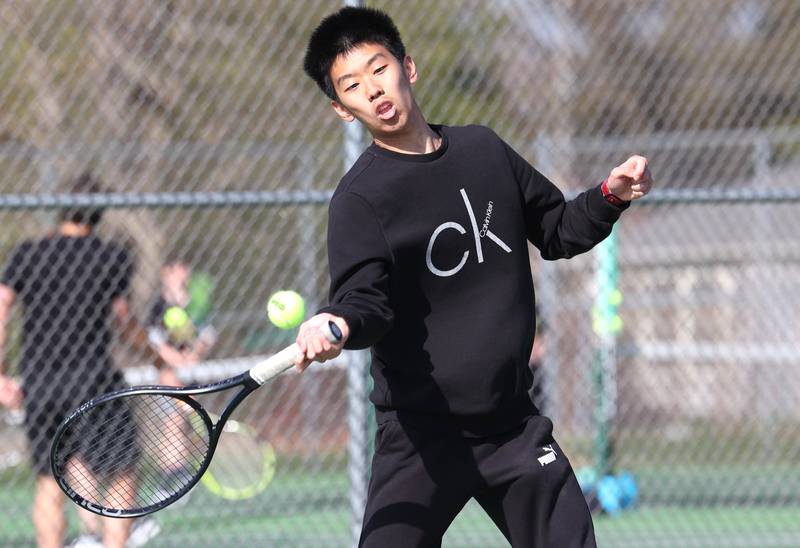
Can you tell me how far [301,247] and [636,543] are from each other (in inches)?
103

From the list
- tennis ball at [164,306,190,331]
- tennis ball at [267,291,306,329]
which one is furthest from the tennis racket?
tennis ball at [164,306,190,331]

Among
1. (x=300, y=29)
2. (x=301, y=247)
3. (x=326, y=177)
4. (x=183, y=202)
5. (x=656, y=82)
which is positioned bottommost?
(x=301, y=247)

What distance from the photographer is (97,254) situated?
5324mm

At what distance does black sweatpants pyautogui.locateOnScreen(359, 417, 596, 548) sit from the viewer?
9.81ft

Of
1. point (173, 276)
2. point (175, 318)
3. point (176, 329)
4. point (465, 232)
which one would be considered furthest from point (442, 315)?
point (173, 276)

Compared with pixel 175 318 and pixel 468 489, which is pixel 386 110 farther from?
pixel 175 318

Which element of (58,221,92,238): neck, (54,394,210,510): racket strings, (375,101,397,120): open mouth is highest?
(375,101,397,120): open mouth

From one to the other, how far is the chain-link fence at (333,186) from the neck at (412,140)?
4.97 ft

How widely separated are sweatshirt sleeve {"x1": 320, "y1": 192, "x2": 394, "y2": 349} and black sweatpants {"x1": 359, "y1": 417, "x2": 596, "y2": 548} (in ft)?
1.29

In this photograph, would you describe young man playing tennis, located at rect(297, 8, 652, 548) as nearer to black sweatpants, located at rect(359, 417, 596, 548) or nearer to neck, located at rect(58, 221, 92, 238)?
black sweatpants, located at rect(359, 417, 596, 548)

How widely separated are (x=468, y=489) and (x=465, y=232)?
639mm

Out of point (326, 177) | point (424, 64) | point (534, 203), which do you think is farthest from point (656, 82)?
point (534, 203)

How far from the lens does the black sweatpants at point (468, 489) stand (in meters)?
2.99

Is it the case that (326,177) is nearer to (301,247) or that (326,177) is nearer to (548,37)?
(301,247)
